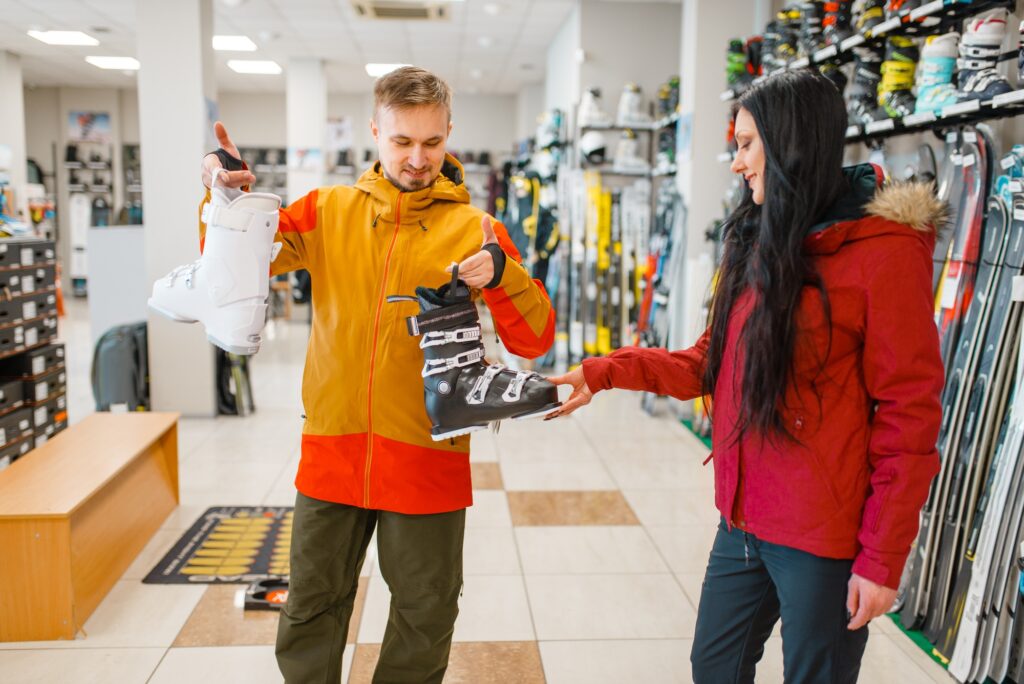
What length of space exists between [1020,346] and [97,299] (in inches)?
222

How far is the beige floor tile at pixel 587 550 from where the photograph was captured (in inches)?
123

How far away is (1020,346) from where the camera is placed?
2344mm

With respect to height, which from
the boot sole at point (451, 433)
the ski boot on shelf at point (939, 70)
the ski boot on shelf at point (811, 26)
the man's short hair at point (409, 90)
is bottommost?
the boot sole at point (451, 433)

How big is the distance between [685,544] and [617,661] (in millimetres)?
1002

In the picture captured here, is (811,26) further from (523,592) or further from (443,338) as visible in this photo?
(443,338)

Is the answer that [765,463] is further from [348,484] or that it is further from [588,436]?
[588,436]

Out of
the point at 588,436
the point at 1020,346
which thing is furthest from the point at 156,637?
the point at 588,436

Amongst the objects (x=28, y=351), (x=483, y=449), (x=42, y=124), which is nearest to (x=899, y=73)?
(x=483, y=449)

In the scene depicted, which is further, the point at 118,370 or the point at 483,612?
the point at 118,370

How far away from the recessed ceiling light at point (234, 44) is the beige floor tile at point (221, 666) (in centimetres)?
832

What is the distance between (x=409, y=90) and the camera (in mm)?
1605

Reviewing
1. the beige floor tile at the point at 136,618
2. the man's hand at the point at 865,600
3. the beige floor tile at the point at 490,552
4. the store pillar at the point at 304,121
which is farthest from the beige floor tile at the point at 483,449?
the store pillar at the point at 304,121

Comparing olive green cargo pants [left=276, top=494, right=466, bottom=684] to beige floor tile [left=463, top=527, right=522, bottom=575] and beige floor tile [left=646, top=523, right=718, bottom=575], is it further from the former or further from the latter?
beige floor tile [left=646, top=523, right=718, bottom=575]

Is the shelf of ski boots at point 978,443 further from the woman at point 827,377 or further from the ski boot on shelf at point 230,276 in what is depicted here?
the ski boot on shelf at point 230,276
